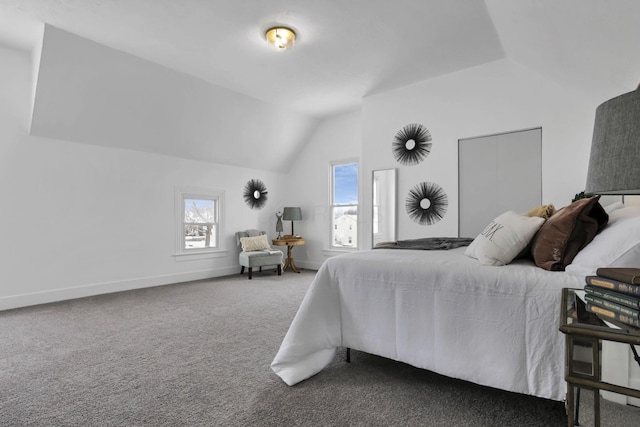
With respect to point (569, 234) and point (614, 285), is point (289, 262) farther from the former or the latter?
point (614, 285)

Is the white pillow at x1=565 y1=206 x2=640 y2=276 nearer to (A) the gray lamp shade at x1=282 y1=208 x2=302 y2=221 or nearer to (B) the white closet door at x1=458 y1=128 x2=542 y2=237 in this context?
(B) the white closet door at x1=458 y1=128 x2=542 y2=237

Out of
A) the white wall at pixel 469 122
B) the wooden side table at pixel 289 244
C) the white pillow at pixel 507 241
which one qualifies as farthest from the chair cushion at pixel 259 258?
the white pillow at pixel 507 241

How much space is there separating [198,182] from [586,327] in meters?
5.59

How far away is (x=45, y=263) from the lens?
414 cm

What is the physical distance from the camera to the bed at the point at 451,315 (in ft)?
4.95

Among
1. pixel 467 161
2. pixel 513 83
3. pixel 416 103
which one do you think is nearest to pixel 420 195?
pixel 467 161

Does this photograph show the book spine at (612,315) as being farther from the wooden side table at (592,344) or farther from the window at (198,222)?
the window at (198,222)

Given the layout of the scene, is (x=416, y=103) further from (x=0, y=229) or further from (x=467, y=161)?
(x=0, y=229)

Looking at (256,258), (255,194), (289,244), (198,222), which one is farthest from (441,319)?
(255,194)

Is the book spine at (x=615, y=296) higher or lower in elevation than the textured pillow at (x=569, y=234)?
lower

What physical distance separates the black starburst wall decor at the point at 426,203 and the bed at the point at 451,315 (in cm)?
243

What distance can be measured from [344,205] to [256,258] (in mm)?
1868

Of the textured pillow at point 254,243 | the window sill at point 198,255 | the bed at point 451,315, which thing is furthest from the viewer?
the textured pillow at point 254,243

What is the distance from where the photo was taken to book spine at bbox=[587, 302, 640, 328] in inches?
37.4
